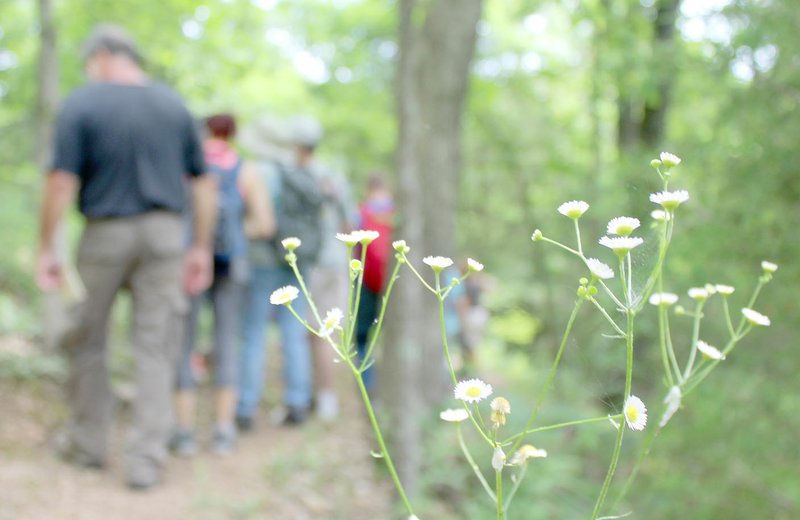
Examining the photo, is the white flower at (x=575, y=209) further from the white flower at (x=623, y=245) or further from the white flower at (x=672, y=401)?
the white flower at (x=672, y=401)

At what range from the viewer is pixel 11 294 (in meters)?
8.38

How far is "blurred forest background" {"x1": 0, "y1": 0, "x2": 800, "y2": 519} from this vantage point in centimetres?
451

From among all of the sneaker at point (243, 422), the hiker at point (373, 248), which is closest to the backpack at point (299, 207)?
the hiker at point (373, 248)

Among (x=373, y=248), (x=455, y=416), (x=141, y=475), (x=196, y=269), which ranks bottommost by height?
(x=141, y=475)

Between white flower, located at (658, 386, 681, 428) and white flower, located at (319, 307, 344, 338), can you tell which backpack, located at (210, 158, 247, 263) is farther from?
white flower, located at (658, 386, 681, 428)

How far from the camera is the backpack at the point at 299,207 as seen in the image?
5539 millimetres

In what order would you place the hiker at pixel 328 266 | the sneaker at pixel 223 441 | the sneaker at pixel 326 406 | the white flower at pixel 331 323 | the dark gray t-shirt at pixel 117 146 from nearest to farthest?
the white flower at pixel 331 323, the dark gray t-shirt at pixel 117 146, the sneaker at pixel 223 441, the hiker at pixel 328 266, the sneaker at pixel 326 406

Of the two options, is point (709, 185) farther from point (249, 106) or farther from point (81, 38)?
point (249, 106)

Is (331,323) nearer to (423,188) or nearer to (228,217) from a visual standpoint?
(228,217)

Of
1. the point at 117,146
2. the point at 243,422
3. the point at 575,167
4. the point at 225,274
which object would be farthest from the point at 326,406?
the point at 575,167

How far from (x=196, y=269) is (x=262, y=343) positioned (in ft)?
3.45

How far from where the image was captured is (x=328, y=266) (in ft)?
20.9

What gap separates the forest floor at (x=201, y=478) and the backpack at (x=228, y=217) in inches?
49.8

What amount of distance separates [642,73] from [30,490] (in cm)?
452
